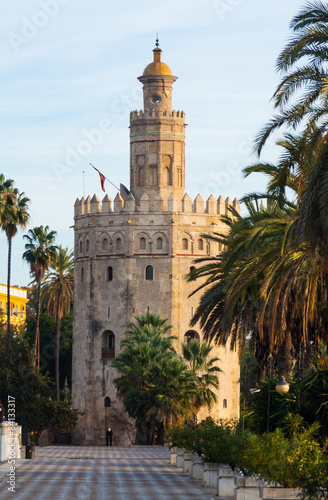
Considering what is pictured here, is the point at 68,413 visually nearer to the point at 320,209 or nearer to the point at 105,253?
the point at 105,253

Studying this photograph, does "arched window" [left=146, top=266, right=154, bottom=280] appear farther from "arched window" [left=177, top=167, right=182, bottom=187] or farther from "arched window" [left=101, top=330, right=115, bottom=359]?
"arched window" [left=177, top=167, right=182, bottom=187]

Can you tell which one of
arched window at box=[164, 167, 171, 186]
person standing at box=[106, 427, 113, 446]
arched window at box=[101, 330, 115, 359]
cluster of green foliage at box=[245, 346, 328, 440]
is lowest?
person standing at box=[106, 427, 113, 446]

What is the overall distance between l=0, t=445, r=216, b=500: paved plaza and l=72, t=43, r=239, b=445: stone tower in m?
27.4

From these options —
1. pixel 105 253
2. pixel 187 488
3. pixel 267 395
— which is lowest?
pixel 187 488

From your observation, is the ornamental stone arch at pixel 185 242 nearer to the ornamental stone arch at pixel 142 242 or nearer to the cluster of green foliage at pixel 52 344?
the ornamental stone arch at pixel 142 242

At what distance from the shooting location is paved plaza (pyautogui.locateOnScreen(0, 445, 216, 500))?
22584 millimetres

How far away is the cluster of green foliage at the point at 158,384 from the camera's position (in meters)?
47.0

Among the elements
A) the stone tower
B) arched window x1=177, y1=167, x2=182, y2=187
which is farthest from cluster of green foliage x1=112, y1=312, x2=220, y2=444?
arched window x1=177, y1=167, x2=182, y2=187

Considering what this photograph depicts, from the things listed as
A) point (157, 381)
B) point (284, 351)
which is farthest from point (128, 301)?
point (284, 351)

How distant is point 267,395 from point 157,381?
2262cm

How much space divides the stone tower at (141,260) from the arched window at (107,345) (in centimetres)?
7

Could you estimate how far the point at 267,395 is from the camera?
82.7ft

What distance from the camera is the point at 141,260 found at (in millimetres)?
65062

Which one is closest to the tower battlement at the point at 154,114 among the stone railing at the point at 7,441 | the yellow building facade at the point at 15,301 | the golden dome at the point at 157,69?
the golden dome at the point at 157,69
